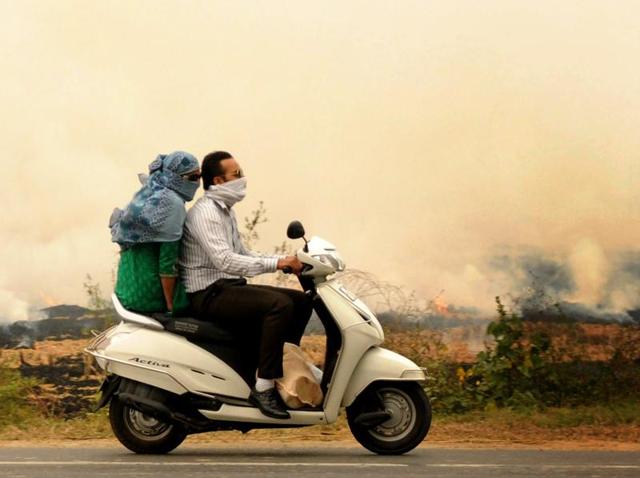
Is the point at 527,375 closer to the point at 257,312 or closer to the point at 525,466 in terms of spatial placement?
the point at 525,466

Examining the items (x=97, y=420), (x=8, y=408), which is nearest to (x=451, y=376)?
(x=97, y=420)

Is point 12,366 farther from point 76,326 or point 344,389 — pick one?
point 344,389

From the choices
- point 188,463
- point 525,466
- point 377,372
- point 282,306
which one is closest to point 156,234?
point 282,306

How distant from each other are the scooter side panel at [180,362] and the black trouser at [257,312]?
20cm

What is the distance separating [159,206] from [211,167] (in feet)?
1.62

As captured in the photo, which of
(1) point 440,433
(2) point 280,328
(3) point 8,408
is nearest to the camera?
(2) point 280,328

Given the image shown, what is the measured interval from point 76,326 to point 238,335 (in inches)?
181

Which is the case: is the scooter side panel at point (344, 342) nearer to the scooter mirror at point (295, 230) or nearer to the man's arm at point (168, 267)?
the scooter mirror at point (295, 230)

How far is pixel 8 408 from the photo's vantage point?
36.8ft

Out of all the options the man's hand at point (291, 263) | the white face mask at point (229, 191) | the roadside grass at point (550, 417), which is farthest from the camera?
the roadside grass at point (550, 417)

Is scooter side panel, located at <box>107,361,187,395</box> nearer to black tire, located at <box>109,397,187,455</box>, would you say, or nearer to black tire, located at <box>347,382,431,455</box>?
black tire, located at <box>109,397,187,455</box>

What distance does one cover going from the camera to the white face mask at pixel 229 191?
332 inches

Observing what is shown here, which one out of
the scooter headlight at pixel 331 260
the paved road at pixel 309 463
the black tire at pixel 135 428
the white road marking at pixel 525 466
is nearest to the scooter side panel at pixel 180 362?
the black tire at pixel 135 428

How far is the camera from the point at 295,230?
26.6ft
